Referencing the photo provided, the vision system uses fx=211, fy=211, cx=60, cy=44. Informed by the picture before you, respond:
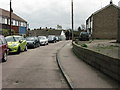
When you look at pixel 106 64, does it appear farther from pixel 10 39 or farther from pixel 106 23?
pixel 106 23

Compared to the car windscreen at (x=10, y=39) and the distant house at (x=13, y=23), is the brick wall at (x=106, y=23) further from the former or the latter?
the car windscreen at (x=10, y=39)

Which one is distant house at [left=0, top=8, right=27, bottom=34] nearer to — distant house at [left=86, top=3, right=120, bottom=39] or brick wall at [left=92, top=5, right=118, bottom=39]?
distant house at [left=86, top=3, right=120, bottom=39]

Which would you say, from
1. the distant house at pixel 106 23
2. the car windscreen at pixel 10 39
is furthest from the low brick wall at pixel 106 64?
the distant house at pixel 106 23

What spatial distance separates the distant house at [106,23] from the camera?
49.3m

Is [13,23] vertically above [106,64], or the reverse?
[13,23]

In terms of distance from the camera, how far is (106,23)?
5000 centimetres

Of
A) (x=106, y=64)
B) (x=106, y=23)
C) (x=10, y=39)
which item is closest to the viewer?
(x=106, y=64)

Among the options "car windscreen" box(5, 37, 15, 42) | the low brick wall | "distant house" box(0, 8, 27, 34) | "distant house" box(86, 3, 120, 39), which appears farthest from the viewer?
"distant house" box(86, 3, 120, 39)

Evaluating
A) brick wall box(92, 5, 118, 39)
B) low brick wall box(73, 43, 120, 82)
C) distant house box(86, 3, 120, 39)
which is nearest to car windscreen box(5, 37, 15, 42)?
low brick wall box(73, 43, 120, 82)

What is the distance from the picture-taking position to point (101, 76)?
7609mm

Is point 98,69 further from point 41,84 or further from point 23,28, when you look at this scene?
point 23,28

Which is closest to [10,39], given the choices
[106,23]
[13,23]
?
[13,23]

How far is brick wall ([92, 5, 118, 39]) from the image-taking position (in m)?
49.3

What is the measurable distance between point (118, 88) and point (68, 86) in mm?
1568
